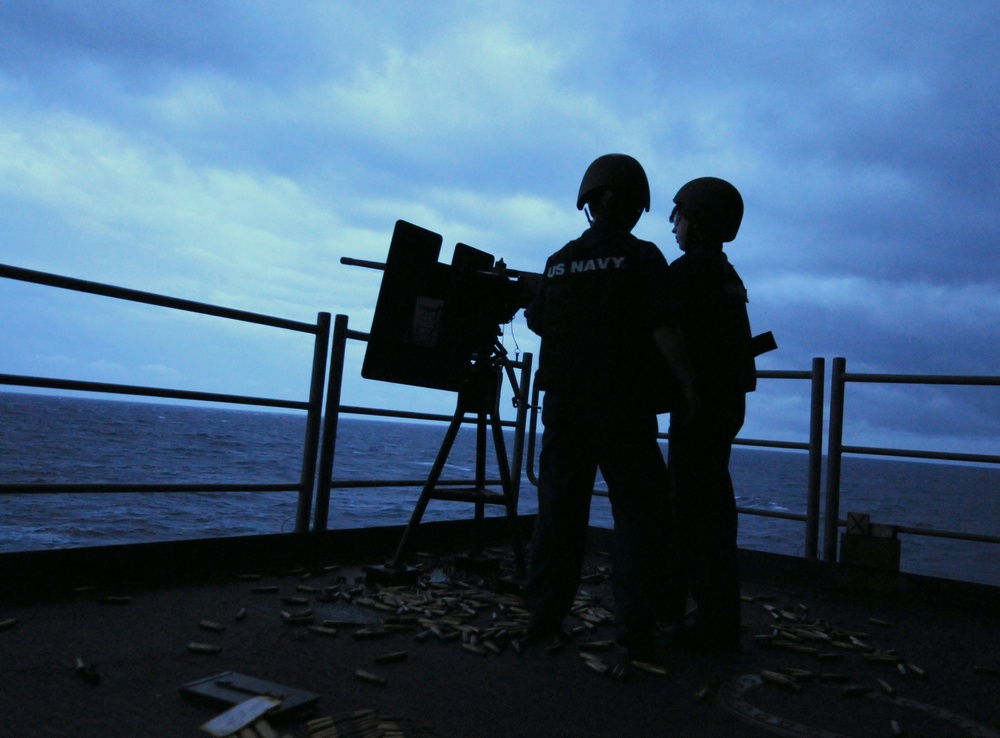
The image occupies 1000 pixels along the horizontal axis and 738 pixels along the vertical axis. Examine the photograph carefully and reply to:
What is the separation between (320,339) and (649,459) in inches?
87.1

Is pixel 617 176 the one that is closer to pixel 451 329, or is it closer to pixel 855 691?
pixel 451 329

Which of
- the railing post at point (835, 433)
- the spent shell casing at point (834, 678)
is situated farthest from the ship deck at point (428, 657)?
the railing post at point (835, 433)

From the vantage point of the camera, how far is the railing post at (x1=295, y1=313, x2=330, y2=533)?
4105 mm

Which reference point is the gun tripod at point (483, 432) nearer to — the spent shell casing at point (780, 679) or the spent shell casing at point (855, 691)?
the spent shell casing at point (780, 679)

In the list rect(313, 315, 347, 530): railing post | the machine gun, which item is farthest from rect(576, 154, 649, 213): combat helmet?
rect(313, 315, 347, 530): railing post

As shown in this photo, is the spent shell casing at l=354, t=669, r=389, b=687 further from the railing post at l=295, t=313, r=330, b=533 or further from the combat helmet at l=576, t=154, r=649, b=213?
the railing post at l=295, t=313, r=330, b=533

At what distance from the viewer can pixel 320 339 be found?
4207 mm

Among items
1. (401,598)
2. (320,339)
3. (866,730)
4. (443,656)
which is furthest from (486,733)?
(320,339)

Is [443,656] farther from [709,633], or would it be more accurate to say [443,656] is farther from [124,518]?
[124,518]

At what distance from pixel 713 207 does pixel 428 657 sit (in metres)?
1.97

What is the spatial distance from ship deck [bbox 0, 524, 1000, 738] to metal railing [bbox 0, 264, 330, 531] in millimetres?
265

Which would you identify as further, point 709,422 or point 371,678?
point 709,422

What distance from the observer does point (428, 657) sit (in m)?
2.44

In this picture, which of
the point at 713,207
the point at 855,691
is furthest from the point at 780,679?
the point at 713,207
